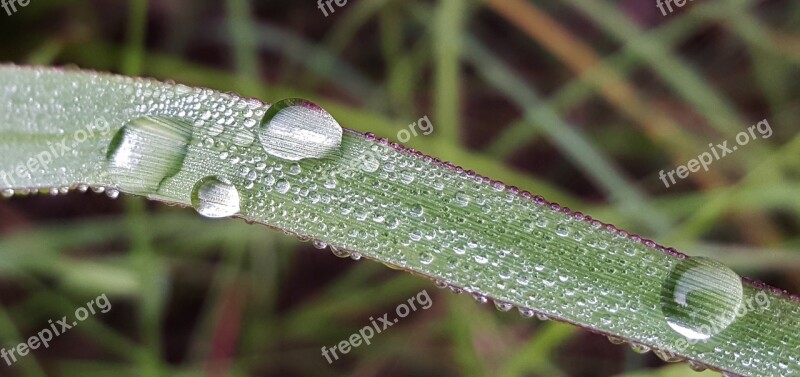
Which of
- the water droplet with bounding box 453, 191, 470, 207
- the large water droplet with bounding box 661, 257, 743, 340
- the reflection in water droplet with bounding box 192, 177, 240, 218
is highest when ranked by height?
the reflection in water droplet with bounding box 192, 177, 240, 218

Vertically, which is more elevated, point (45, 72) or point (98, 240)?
point (45, 72)

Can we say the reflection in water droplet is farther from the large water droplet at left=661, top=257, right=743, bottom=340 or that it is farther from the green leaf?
the large water droplet at left=661, top=257, right=743, bottom=340

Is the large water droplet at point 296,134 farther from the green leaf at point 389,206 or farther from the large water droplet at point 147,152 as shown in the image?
the large water droplet at point 147,152

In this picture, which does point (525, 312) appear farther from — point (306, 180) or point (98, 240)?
point (98, 240)

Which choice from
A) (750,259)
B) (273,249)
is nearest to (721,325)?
(750,259)

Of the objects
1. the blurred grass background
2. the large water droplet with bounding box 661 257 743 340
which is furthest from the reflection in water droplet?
the blurred grass background

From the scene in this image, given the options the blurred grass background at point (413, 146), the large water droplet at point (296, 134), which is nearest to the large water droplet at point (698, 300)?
the large water droplet at point (296, 134)

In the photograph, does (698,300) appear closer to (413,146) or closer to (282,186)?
(282,186)
